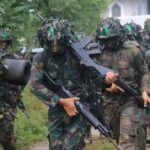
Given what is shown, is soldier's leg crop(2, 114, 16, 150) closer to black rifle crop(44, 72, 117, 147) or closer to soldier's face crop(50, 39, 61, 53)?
black rifle crop(44, 72, 117, 147)

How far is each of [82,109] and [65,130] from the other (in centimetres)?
44

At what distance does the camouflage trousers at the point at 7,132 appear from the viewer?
969cm

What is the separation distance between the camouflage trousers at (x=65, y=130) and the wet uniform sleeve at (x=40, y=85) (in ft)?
0.54

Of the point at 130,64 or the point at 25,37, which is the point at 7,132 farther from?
the point at 25,37

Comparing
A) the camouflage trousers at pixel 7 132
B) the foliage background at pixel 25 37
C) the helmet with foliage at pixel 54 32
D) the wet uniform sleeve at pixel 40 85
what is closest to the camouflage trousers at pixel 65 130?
the wet uniform sleeve at pixel 40 85

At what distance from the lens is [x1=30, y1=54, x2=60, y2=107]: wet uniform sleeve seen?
7.57m

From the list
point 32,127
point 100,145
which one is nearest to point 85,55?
→ point 100,145

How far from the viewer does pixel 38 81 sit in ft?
25.3

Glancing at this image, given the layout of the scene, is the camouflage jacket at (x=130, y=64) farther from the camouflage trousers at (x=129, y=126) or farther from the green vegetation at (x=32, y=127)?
the green vegetation at (x=32, y=127)

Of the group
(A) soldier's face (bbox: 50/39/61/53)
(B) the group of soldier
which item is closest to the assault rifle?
(B) the group of soldier

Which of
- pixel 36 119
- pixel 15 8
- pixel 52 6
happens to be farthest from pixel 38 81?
pixel 52 6

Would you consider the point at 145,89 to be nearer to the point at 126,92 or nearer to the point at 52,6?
the point at 126,92

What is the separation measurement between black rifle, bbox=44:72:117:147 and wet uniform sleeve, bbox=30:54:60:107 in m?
0.06

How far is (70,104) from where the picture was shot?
7375mm
